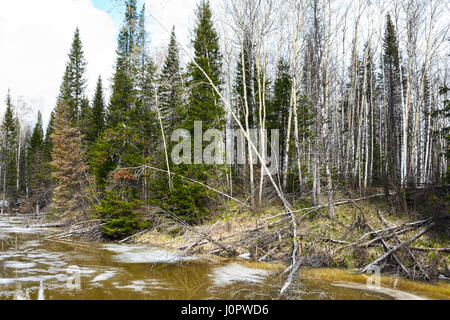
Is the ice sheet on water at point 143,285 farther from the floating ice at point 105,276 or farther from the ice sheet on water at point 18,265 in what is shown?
the ice sheet on water at point 18,265

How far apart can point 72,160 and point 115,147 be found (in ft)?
16.4

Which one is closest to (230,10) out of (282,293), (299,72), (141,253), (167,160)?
(299,72)

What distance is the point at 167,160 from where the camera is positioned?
14.1 m

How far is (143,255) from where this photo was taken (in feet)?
34.9

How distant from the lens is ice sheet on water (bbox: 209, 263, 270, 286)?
719cm

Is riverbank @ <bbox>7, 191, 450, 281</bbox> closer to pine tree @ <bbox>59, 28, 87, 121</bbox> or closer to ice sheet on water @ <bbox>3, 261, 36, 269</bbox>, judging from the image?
ice sheet on water @ <bbox>3, 261, 36, 269</bbox>

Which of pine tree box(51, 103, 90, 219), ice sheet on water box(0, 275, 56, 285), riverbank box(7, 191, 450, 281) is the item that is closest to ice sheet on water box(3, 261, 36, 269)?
ice sheet on water box(0, 275, 56, 285)

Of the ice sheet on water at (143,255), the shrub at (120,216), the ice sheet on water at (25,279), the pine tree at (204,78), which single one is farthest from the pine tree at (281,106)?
the ice sheet on water at (25,279)

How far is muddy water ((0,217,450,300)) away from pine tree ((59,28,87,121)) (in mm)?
23309

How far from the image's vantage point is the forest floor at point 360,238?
779 cm

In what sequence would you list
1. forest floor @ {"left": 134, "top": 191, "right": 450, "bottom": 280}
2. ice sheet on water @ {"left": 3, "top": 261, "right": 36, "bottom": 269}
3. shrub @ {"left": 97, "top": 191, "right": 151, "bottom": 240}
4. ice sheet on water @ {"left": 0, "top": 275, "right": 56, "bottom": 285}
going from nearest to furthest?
ice sheet on water @ {"left": 0, "top": 275, "right": 56, "bottom": 285}, forest floor @ {"left": 134, "top": 191, "right": 450, "bottom": 280}, ice sheet on water @ {"left": 3, "top": 261, "right": 36, "bottom": 269}, shrub @ {"left": 97, "top": 191, "right": 151, "bottom": 240}

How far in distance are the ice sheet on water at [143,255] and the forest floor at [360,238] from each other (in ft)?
2.31

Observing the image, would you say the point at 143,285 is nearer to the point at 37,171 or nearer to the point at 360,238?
the point at 360,238

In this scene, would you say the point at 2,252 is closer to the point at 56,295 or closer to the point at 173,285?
the point at 56,295
